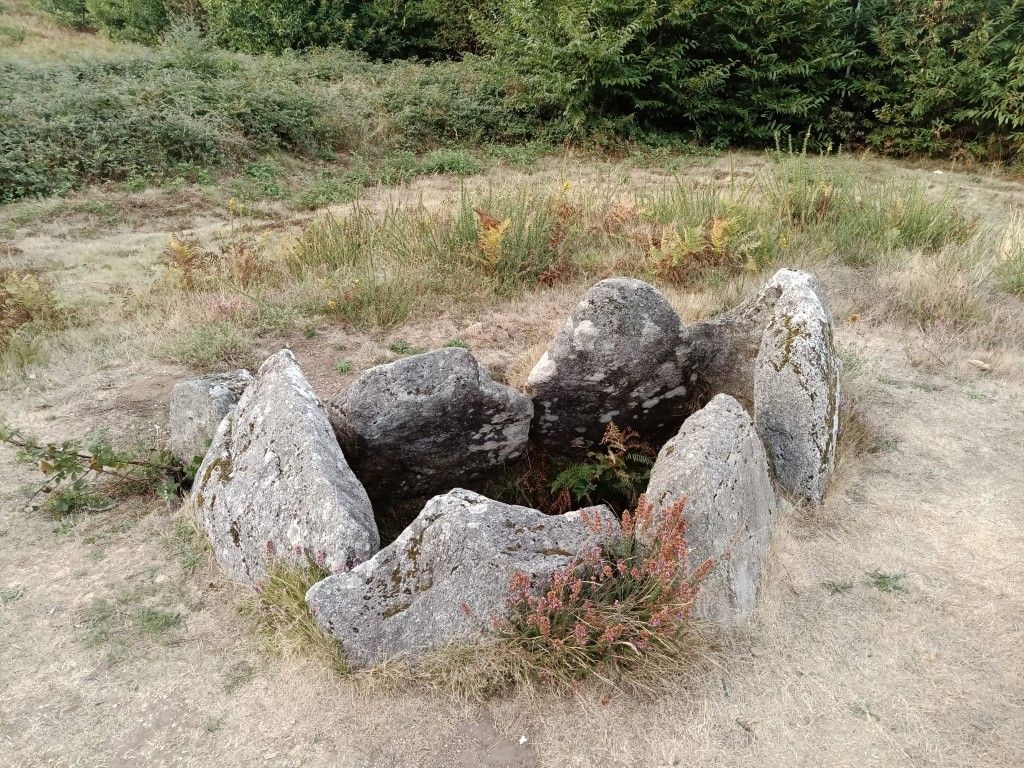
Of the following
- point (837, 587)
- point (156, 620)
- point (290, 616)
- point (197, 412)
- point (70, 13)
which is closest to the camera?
point (290, 616)

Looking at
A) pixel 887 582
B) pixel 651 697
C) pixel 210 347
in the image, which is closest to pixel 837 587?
pixel 887 582

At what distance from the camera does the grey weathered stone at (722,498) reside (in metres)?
2.91

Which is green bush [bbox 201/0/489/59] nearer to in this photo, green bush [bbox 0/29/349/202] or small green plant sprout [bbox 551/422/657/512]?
green bush [bbox 0/29/349/202]

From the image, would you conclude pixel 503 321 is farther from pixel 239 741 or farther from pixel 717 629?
pixel 239 741

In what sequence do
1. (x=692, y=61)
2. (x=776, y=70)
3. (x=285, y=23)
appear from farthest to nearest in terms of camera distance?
(x=285, y=23)
(x=692, y=61)
(x=776, y=70)

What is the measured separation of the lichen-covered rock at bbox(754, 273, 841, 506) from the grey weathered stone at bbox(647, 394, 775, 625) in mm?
363

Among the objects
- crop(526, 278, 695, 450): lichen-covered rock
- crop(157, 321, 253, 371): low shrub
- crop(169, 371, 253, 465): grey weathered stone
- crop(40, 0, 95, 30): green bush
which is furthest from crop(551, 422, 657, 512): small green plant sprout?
crop(40, 0, 95, 30): green bush

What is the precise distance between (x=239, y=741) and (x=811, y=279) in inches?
131

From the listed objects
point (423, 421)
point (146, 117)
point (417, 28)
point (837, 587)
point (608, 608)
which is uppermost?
point (417, 28)

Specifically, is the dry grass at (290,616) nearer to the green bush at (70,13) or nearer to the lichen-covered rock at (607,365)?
the lichen-covered rock at (607,365)

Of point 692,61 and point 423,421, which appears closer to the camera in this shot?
point 423,421

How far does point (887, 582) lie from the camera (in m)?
3.19

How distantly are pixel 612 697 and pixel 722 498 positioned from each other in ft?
2.85

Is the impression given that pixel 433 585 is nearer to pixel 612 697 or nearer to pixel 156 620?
pixel 612 697
